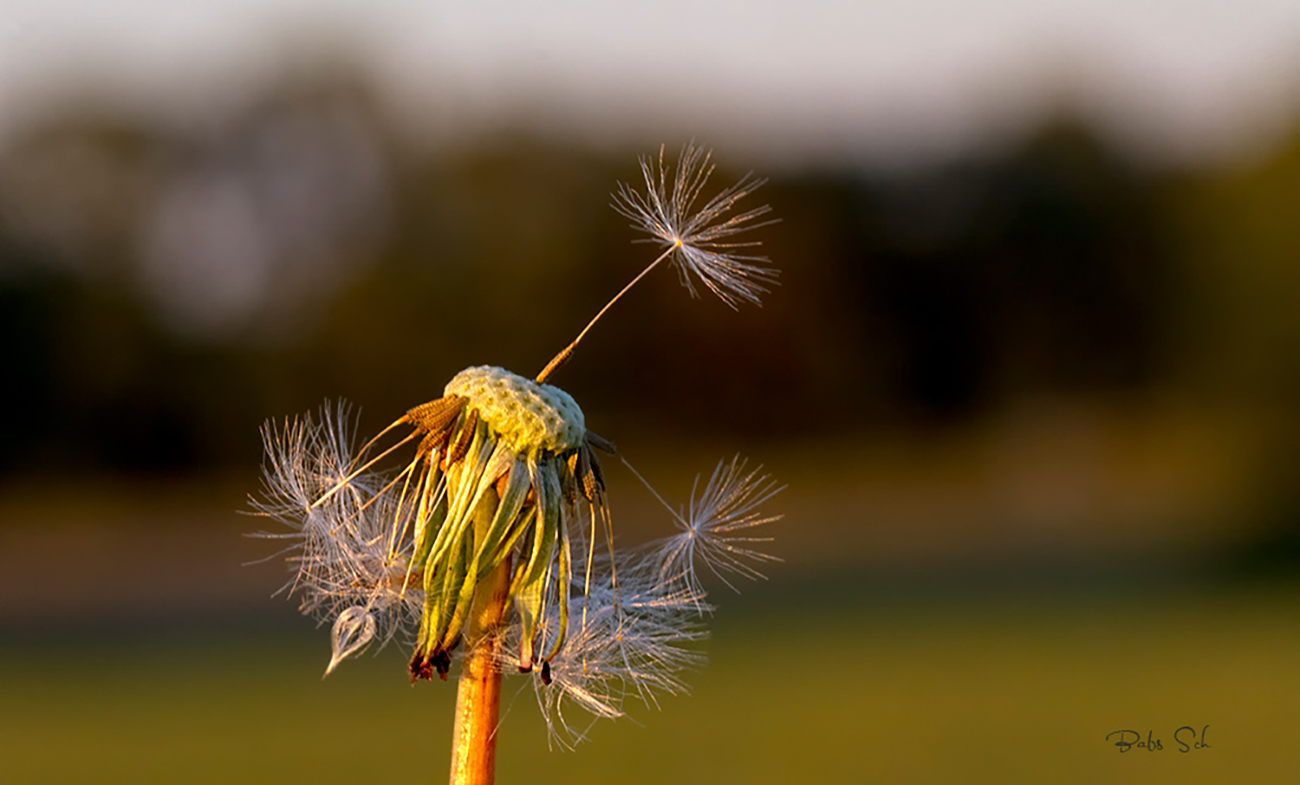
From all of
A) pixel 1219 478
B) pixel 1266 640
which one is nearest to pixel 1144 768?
pixel 1266 640

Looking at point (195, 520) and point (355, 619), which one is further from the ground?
point (195, 520)

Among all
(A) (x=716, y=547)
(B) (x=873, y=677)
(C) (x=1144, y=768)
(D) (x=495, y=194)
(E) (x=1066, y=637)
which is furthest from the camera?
(D) (x=495, y=194)

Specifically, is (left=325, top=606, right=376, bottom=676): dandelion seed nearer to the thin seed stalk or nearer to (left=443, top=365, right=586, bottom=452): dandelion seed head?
the thin seed stalk

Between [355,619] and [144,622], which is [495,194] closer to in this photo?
[144,622]

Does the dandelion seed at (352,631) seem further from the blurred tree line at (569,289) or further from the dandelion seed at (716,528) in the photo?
the blurred tree line at (569,289)

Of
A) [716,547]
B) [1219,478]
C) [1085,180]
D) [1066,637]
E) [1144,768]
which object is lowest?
[716,547]

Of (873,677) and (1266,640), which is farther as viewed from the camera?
(1266,640)
